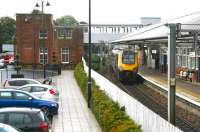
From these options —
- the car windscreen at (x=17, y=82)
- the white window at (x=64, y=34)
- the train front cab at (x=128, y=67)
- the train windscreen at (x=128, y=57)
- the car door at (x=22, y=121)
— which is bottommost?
the car door at (x=22, y=121)

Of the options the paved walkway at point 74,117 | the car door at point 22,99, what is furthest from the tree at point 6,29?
the car door at point 22,99

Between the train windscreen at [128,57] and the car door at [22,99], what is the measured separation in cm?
2332

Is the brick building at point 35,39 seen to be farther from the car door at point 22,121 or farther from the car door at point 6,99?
the car door at point 22,121

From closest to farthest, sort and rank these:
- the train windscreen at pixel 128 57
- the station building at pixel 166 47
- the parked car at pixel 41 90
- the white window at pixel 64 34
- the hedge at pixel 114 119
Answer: the hedge at pixel 114 119, the parked car at pixel 41 90, the station building at pixel 166 47, the train windscreen at pixel 128 57, the white window at pixel 64 34

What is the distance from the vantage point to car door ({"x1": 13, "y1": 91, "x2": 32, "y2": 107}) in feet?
86.7

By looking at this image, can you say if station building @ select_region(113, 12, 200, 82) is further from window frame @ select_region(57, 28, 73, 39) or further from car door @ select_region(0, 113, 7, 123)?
window frame @ select_region(57, 28, 73, 39)

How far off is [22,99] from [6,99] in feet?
2.62

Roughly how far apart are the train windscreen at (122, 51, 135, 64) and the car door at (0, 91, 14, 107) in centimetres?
2351

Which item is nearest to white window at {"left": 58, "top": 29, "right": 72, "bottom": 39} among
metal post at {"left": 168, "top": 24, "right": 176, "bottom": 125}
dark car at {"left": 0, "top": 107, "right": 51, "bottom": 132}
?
metal post at {"left": 168, "top": 24, "right": 176, "bottom": 125}

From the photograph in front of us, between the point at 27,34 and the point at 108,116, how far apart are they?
56.6 meters

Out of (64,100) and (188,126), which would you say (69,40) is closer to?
(64,100)

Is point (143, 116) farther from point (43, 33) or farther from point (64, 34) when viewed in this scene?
point (64, 34)

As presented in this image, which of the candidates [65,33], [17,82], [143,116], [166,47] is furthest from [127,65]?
[143,116]

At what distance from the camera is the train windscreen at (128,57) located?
1938 inches
